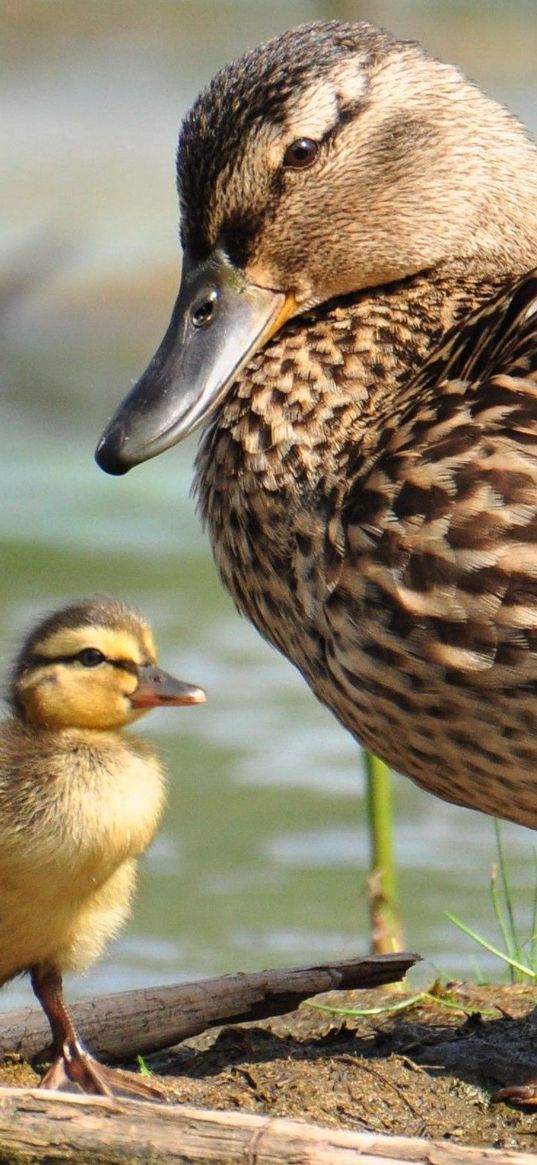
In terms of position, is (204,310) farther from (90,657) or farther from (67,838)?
(67,838)

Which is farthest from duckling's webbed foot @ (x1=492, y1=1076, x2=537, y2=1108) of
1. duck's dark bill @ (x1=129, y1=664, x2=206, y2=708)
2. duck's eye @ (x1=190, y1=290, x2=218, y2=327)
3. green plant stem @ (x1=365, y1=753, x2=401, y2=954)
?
duck's eye @ (x1=190, y1=290, x2=218, y2=327)

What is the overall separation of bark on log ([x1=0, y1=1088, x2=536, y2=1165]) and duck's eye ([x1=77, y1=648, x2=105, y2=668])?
124 centimetres

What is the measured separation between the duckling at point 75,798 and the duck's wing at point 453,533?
24.6 inches

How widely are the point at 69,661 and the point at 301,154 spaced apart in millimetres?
1059

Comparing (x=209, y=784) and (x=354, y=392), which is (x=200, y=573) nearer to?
(x=209, y=784)

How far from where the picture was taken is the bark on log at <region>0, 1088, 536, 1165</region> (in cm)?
331

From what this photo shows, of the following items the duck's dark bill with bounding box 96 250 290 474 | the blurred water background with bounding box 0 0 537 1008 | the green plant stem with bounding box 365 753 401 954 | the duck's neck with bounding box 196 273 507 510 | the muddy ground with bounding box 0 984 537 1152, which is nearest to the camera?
the muddy ground with bounding box 0 984 537 1152

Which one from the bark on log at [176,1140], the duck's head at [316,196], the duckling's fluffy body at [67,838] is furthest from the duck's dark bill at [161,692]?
the bark on log at [176,1140]

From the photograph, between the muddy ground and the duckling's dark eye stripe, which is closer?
the muddy ground

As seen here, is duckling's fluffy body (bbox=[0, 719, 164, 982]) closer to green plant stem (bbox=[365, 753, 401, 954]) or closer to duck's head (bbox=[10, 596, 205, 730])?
duck's head (bbox=[10, 596, 205, 730])

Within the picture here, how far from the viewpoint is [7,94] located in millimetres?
12492

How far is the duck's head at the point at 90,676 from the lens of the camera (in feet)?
14.8

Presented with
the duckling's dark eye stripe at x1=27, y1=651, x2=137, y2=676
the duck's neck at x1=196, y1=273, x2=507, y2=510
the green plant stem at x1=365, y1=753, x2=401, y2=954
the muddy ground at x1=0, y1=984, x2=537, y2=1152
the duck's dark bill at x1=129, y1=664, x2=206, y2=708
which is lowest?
the muddy ground at x1=0, y1=984, x2=537, y2=1152

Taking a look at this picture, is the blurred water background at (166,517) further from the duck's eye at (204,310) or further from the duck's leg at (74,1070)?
the duck's leg at (74,1070)
